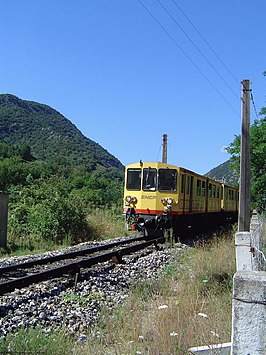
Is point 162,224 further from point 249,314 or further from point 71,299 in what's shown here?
point 249,314

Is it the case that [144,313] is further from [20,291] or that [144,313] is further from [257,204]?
[257,204]

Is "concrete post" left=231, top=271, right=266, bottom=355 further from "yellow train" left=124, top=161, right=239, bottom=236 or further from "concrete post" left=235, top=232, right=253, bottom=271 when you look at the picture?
"yellow train" left=124, top=161, right=239, bottom=236

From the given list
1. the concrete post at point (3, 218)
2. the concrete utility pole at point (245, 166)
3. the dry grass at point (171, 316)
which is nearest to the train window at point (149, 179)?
the concrete utility pole at point (245, 166)

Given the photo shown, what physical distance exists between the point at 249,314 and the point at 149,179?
14.6 m

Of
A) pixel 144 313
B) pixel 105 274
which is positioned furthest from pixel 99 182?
pixel 144 313

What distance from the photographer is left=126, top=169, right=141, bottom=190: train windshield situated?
1761 centimetres

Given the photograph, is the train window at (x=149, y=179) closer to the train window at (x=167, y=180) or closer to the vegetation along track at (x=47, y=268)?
the train window at (x=167, y=180)

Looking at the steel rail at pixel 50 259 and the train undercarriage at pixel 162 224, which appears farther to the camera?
the train undercarriage at pixel 162 224

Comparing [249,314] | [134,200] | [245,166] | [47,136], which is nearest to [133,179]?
[134,200]

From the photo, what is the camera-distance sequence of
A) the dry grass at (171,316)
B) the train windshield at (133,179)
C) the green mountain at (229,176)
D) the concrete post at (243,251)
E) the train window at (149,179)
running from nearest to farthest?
the dry grass at (171,316)
the concrete post at (243,251)
the train window at (149,179)
the train windshield at (133,179)
the green mountain at (229,176)

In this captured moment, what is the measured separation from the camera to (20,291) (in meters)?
7.55

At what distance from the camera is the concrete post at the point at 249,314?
279cm

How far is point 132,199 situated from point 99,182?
79.0 ft

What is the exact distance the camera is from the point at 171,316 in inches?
219
